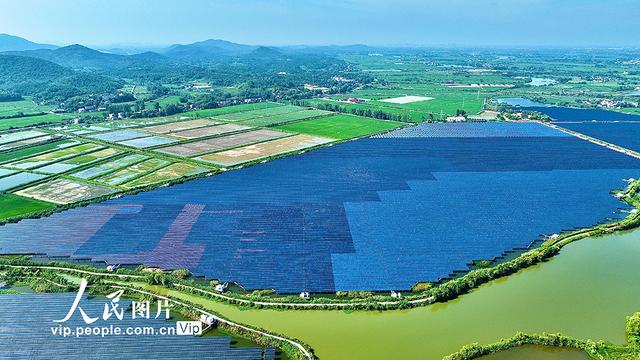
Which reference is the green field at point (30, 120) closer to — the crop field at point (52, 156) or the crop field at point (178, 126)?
the crop field at point (178, 126)

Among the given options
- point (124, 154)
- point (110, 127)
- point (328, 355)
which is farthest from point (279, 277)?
point (110, 127)

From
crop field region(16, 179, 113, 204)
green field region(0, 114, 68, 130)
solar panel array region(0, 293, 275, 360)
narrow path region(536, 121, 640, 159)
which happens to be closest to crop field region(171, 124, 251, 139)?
crop field region(16, 179, 113, 204)

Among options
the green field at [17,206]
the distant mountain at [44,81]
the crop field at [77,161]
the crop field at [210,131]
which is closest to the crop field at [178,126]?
the crop field at [210,131]

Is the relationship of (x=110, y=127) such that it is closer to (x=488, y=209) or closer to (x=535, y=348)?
(x=488, y=209)

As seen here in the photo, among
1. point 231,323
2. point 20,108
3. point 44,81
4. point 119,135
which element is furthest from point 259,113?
point 44,81

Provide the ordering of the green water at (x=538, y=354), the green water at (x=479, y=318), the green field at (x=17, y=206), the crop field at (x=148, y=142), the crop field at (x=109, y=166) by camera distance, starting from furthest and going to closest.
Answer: the crop field at (x=148, y=142) < the crop field at (x=109, y=166) < the green field at (x=17, y=206) < the green water at (x=479, y=318) < the green water at (x=538, y=354)

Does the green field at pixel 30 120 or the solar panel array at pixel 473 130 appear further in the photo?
the green field at pixel 30 120

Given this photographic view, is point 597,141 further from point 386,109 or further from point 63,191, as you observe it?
point 63,191
